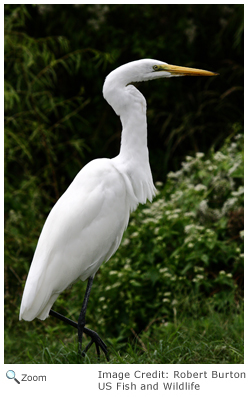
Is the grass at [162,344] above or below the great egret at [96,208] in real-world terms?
below

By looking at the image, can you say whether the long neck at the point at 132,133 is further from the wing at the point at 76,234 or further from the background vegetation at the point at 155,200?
the background vegetation at the point at 155,200

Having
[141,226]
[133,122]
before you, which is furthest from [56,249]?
[141,226]

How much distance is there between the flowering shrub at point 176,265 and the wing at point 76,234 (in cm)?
83

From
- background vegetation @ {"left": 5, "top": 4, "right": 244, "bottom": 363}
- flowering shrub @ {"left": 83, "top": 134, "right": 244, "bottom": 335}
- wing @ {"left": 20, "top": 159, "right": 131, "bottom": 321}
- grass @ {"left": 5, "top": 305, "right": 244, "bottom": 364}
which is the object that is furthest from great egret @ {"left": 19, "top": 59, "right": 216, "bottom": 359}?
flowering shrub @ {"left": 83, "top": 134, "right": 244, "bottom": 335}

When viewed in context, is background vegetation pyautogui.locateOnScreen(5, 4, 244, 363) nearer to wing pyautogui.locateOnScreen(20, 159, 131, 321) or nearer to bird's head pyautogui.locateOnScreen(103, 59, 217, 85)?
wing pyautogui.locateOnScreen(20, 159, 131, 321)

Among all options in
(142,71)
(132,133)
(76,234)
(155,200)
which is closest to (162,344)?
(76,234)

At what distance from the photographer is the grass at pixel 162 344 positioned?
7.11ft

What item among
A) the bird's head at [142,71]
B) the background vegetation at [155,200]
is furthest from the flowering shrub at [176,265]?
the bird's head at [142,71]

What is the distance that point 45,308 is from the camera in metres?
2.09

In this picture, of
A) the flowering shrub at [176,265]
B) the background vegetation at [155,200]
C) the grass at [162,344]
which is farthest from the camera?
the flowering shrub at [176,265]

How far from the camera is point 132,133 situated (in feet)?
7.00

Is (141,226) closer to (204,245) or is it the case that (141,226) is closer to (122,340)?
(204,245)

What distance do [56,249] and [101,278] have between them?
1135mm

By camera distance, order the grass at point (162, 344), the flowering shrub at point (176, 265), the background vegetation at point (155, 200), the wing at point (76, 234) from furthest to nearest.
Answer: the flowering shrub at point (176, 265) → the background vegetation at point (155, 200) → the grass at point (162, 344) → the wing at point (76, 234)
